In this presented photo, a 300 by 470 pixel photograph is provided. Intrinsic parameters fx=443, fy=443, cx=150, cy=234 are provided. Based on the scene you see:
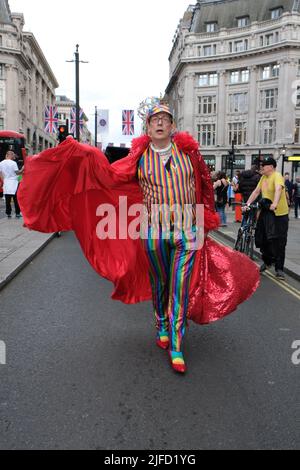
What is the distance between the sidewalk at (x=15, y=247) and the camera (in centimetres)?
679

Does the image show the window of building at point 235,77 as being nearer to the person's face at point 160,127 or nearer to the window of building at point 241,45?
the window of building at point 241,45

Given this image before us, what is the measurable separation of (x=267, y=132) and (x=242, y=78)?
349 inches

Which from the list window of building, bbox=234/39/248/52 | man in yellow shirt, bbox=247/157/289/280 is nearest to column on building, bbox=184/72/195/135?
window of building, bbox=234/39/248/52

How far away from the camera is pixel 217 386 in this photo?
10.7ft

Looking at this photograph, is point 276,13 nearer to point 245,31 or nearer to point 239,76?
point 245,31

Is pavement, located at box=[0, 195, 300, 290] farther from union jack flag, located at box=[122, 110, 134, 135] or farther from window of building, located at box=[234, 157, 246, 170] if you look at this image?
window of building, located at box=[234, 157, 246, 170]

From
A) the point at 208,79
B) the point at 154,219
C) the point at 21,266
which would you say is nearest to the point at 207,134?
the point at 208,79

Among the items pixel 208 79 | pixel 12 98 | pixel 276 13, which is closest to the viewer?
pixel 276 13

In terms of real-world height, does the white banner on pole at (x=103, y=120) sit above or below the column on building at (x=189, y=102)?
below

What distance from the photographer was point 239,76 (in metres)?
60.8

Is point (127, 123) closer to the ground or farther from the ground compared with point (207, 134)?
closer to the ground

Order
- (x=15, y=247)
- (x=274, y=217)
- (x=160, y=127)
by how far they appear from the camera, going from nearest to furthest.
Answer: (x=160, y=127) < (x=274, y=217) < (x=15, y=247)

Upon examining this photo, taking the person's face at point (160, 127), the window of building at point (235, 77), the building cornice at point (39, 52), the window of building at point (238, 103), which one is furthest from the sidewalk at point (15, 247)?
the building cornice at point (39, 52)

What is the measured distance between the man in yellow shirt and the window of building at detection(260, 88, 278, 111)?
53927 mm
